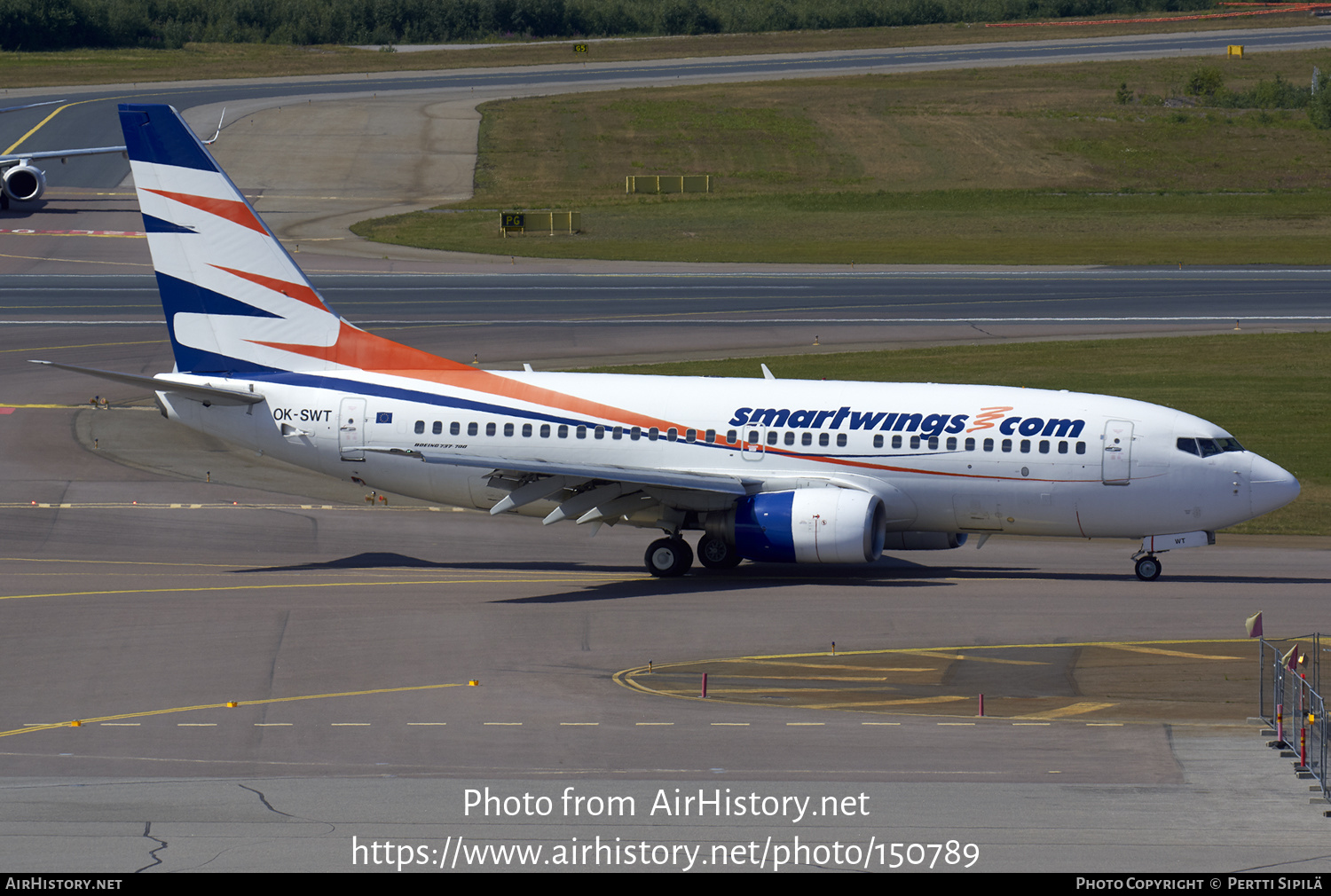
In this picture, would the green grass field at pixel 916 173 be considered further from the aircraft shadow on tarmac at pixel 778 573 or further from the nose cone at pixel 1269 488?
the nose cone at pixel 1269 488

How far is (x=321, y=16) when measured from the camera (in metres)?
175

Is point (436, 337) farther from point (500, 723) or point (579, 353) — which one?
point (500, 723)

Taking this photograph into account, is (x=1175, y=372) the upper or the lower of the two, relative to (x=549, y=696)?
lower

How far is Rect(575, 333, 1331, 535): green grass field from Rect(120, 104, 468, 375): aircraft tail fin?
63.3ft

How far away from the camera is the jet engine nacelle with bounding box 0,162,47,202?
8894cm

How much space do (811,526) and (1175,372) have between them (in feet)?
94.1

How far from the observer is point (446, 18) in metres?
182

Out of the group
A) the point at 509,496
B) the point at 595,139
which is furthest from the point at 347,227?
the point at 509,496

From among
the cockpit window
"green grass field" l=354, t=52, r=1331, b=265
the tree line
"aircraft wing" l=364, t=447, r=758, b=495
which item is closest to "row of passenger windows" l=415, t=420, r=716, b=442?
"aircraft wing" l=364, t=447, r=758, b=495

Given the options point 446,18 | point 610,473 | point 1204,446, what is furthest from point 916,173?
point 446,18

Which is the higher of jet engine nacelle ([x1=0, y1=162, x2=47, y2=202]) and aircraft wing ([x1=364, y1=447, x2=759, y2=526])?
aircraft wing ([x1=364, y1=447, x2=759, y2=526])

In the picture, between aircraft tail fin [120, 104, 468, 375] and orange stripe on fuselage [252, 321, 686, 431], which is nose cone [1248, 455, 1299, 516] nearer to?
orange stripe on fuselage [252, 321, 686, 431]

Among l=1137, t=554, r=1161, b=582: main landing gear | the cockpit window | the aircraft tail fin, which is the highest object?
the aircraft tail fin

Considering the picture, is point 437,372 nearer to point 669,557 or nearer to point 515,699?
point 669,557
